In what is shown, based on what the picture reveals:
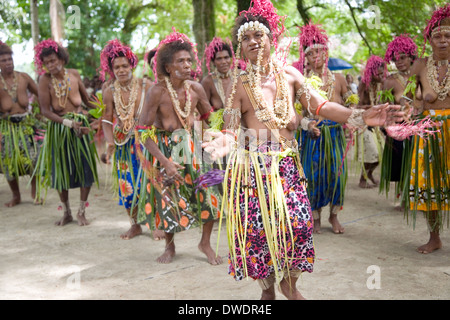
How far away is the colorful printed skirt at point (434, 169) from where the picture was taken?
157 inches

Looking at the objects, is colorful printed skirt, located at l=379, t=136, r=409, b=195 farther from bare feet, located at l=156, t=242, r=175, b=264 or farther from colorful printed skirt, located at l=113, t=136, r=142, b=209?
colorful printed skirt, located at l=113, t=136, r=142, b=209

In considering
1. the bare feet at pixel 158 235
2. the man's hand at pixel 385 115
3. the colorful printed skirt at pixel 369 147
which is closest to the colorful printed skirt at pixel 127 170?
the bare feet at pixel 158 235

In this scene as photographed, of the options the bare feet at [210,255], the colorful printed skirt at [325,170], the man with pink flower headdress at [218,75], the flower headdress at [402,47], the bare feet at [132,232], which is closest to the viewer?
the bare feet at [210,255]

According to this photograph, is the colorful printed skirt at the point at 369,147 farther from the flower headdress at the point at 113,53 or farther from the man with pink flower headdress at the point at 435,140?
the flower headdress at the point at 113,53

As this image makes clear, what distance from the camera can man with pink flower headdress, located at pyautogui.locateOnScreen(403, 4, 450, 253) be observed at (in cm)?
398

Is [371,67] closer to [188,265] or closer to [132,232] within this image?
[132,232]

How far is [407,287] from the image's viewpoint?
333 centimetres

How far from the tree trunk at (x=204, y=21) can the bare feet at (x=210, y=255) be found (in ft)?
17.8

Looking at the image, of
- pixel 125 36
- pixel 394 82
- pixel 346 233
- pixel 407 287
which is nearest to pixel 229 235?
pixel 407 287

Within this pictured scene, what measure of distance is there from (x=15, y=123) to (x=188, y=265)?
12.1ft

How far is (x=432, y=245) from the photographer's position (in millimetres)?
4090

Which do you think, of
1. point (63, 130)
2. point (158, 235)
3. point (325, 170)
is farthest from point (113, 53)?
point (325, 170)
